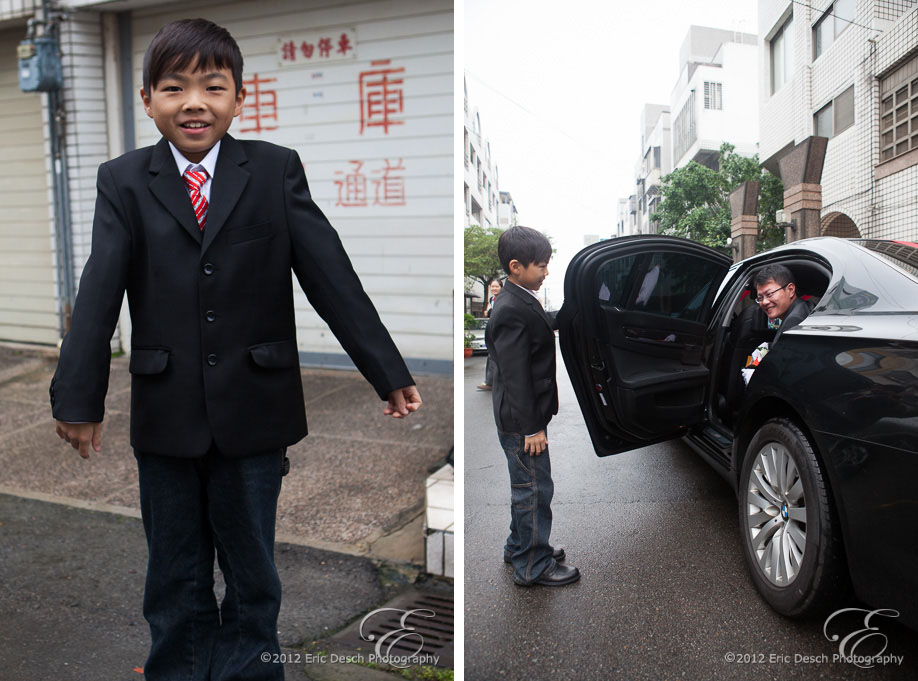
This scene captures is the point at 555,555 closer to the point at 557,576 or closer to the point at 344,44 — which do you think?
the point at 557,576

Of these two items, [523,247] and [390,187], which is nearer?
[523,247]

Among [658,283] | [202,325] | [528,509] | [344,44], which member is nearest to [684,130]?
[658,283]

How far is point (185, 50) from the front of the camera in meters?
1.70

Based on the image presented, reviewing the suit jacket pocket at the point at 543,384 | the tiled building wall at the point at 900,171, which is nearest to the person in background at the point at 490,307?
the suit jacket pocket at the point at 543,384

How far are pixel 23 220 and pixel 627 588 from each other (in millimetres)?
7454

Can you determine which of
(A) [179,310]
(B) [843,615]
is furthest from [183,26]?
(B) [843,615]

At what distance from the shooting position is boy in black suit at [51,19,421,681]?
1757 millimetres

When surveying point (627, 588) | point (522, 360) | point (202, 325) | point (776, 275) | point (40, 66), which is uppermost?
point (40, 66)

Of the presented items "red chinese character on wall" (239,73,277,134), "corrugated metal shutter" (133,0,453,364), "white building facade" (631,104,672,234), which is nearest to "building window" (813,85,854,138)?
"white building facade" (631,104,672,234)

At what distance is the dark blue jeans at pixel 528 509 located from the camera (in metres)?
2.09

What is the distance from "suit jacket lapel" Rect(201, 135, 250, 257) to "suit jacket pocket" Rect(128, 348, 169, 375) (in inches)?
9.5

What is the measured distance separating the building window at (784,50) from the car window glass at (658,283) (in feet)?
1.60

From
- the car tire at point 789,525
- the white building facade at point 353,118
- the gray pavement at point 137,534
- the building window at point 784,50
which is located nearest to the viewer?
the car tire at point 789,525

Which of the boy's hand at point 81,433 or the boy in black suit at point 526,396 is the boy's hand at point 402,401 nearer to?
the boy in black suit at point 526,396
